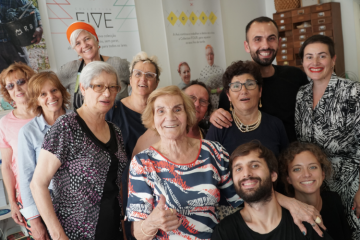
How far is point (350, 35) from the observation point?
20.2 ft

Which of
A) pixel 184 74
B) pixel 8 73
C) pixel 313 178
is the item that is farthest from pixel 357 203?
pixel 184 74

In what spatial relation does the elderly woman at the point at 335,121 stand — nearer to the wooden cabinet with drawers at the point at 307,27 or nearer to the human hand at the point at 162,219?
the human hand at the point at 162,219

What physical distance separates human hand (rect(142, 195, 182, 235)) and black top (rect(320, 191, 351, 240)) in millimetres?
1126

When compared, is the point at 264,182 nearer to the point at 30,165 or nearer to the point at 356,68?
the point at 30,165

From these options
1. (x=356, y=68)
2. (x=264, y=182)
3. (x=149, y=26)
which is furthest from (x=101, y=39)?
(x=356, y=68)

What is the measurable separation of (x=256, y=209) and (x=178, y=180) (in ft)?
1.57

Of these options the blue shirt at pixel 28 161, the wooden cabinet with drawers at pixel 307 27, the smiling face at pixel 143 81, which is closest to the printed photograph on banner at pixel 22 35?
the smiling face at pixel 143 81

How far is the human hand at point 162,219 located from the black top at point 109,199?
41 centimetres

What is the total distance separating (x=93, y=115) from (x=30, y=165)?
1.80 ft

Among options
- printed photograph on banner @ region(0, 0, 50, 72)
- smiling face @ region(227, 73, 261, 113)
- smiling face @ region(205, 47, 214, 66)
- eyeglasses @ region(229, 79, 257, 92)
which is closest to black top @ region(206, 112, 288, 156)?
smiling face @ region(227, 73, 261, 113)

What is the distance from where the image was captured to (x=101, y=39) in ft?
13.5

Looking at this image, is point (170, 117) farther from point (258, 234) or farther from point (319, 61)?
point (319, 61)

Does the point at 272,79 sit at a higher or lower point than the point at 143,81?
lower

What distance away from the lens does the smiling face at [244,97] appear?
2.11 metres
